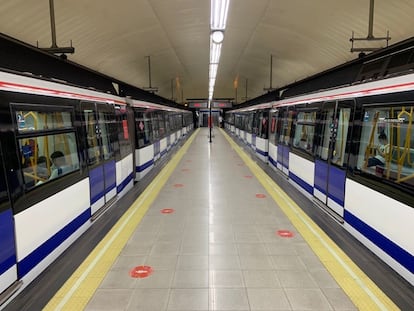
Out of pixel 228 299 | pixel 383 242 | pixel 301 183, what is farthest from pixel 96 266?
pixel 301 183

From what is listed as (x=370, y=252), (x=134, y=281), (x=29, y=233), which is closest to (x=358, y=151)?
(x=370, y=252)

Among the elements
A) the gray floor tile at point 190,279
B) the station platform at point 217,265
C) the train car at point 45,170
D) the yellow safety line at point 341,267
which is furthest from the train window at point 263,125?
the gray floor tile at point 190,279

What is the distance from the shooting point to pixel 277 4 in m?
8.75

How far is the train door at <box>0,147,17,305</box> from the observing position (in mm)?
2875

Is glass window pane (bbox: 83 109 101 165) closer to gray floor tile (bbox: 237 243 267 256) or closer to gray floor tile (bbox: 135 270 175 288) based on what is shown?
gray floor tile (bbox: 135 270 175 288)

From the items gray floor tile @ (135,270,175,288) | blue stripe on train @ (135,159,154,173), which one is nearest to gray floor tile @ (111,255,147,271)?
gray floor tile @ (135,270,175,288)

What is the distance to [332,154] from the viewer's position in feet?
18.0

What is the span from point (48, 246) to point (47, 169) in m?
0.93

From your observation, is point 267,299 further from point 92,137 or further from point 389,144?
point 92,137

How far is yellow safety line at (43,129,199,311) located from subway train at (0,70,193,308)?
0.42 metres

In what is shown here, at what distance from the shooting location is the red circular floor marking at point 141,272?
3.51 metres

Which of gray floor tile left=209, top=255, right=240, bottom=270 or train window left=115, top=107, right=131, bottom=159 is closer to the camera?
gray floor tile left=209, top=255, right=240, bottom=270

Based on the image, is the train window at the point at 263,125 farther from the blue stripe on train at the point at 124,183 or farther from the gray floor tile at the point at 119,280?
the gray floor tile at the point at 119,280

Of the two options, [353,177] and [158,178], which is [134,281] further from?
[158,178]
